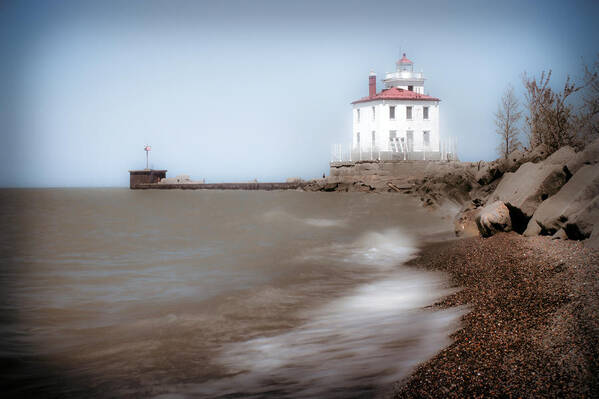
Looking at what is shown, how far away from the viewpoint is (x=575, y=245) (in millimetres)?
5645

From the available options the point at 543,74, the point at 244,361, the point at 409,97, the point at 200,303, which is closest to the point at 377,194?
the point at 409,97

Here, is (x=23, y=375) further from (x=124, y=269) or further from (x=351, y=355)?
(x=124, y=269)

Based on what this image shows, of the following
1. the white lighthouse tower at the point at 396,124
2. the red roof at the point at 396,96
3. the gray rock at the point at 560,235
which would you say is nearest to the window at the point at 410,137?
the white lighthouse tower at the point at 396,124

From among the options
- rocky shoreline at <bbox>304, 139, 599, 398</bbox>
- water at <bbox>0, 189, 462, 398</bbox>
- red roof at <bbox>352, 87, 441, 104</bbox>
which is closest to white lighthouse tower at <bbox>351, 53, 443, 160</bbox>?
red roof at <bbox>352, 87, 441, 104</bbox>

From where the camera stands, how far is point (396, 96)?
40000 mm

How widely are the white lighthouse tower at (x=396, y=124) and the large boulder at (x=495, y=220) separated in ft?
103

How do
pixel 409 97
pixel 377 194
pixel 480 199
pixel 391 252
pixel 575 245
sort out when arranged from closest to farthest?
pixel 575 245
pixel 391 252
pixel 480 199
pixel 377 194
pixel 409 97

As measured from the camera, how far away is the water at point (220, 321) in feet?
11.2

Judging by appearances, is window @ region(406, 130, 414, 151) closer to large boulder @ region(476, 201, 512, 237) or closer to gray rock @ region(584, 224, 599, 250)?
large boulder @ region(476, 201, 512, 237)

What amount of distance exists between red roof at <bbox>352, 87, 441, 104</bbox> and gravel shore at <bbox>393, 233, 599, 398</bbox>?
35.9 m

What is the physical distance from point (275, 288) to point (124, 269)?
169 inches

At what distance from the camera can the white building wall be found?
39.9m

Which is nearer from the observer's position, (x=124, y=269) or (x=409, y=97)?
(x=124, y=269)

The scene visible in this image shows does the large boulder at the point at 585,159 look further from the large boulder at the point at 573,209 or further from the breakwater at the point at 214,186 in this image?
the breakwater at the point at 214,186
